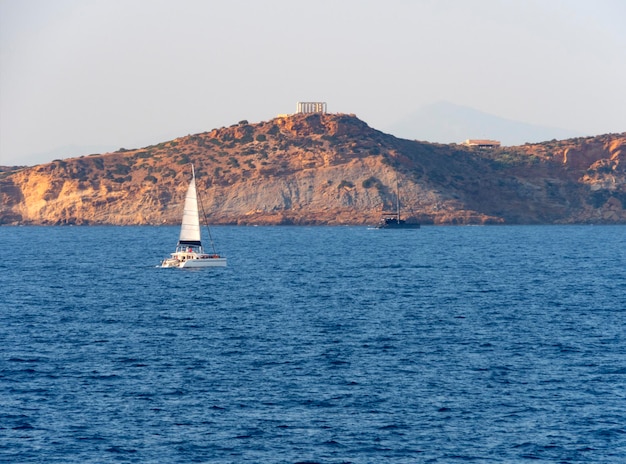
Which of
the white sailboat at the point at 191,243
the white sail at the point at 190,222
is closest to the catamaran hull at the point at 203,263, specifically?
the white sailboat at the point at 191,243

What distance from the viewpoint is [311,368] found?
155 feet

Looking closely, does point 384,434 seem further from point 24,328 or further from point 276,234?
point 276,234

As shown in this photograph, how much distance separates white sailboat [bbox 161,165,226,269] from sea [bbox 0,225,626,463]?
10.1ft

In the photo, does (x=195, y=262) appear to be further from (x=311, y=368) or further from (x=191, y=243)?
(x=311, y=368)

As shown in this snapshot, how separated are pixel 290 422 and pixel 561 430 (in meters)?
10.2

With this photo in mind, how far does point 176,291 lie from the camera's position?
82375 mm

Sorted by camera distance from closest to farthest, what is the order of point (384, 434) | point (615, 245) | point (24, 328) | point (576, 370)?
point (384, 434) < point (576, 370) < point (24, 328) < point (615, 245)

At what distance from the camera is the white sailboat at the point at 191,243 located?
322 ft

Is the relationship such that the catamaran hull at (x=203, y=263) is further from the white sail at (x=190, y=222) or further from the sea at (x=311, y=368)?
the sea at (x=311, y=368)

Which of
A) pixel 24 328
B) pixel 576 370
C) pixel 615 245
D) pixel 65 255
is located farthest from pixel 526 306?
pixel 615 245

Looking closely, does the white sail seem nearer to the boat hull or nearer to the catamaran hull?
the boat hull

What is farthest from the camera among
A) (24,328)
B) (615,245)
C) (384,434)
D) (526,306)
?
(615,245)

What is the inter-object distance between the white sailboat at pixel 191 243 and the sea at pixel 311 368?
3.09 meters

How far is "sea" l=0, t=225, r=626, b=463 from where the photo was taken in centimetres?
3519
